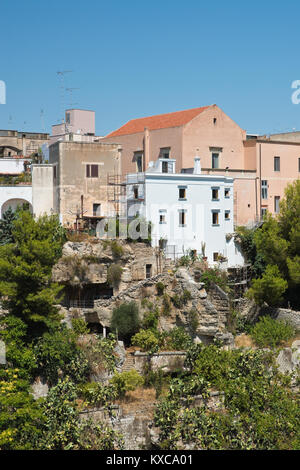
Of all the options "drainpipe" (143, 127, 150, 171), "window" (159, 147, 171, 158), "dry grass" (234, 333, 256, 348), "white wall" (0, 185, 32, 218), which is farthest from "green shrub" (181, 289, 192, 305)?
"white wall" (0, 185, 32, 218)

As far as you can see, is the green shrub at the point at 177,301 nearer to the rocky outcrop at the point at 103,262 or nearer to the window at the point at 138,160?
the rocky outcrop at the point at 103,262

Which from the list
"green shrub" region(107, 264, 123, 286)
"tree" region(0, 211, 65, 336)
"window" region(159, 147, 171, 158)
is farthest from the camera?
"window" region(159, 147, 171, 158)

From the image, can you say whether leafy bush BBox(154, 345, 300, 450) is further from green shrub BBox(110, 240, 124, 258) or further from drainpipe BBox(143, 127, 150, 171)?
drainpipe BBox(143, 127, 150, 171)

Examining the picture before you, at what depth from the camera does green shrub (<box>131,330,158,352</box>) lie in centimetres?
3747

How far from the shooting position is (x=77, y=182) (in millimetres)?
45562

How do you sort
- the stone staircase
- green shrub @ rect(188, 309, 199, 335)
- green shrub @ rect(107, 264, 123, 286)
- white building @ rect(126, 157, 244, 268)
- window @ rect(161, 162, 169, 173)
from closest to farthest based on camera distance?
the stone staircase → green shrub @ rect(188, 309, 199, 335) → green shrub @ rect(107, 264, 123, 286) → white building @ rect(126, 157, 244, 268) → window @ rect(161, 162, 169, 173)

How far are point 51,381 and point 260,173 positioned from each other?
931 inches

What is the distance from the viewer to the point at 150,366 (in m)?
36.1

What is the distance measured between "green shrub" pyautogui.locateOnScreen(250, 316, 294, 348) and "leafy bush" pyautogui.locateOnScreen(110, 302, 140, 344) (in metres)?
6.66

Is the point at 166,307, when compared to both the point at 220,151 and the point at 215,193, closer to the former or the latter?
the point at 215,193

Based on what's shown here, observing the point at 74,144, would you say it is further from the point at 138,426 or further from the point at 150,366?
the point at 138,426

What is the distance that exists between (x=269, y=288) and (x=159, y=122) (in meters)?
14.6

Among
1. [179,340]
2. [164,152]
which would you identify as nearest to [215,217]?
[164,152]
